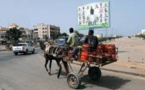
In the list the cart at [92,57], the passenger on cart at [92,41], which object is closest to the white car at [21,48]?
the passenger on cart at [92,41]

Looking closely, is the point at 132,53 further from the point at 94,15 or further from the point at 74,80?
the point at 74,80

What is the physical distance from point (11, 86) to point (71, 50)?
286 centimetres

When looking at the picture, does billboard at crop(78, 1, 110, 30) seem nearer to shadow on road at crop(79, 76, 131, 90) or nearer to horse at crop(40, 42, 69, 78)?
horse at crop(40, 42, 69, 78)

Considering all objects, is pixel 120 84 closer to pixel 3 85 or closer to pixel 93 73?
pixel 93 73

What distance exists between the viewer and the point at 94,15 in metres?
29.4

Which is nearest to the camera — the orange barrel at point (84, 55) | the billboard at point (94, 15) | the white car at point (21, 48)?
the orange barrel at point (84, 55)

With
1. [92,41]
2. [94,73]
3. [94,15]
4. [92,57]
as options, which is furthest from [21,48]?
[92,57]

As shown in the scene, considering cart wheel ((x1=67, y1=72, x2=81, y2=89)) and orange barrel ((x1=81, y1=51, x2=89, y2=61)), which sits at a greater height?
orange barrel ((x1=81, y1=51, x2=89, y2=61))

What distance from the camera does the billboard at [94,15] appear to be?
93.0ft

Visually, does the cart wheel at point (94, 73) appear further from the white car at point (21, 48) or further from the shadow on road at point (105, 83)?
the white car at point (21, 48)

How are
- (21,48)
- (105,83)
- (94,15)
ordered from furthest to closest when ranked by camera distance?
(21,48) → (94,15) → (105,83)

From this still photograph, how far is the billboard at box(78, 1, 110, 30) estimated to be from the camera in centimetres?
2835

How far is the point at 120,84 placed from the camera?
10.5m

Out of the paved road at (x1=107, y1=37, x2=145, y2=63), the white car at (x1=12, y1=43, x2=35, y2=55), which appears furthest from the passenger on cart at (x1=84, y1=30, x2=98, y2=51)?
the white car at (x1=12, y1=43, x2=35, y2=55)
